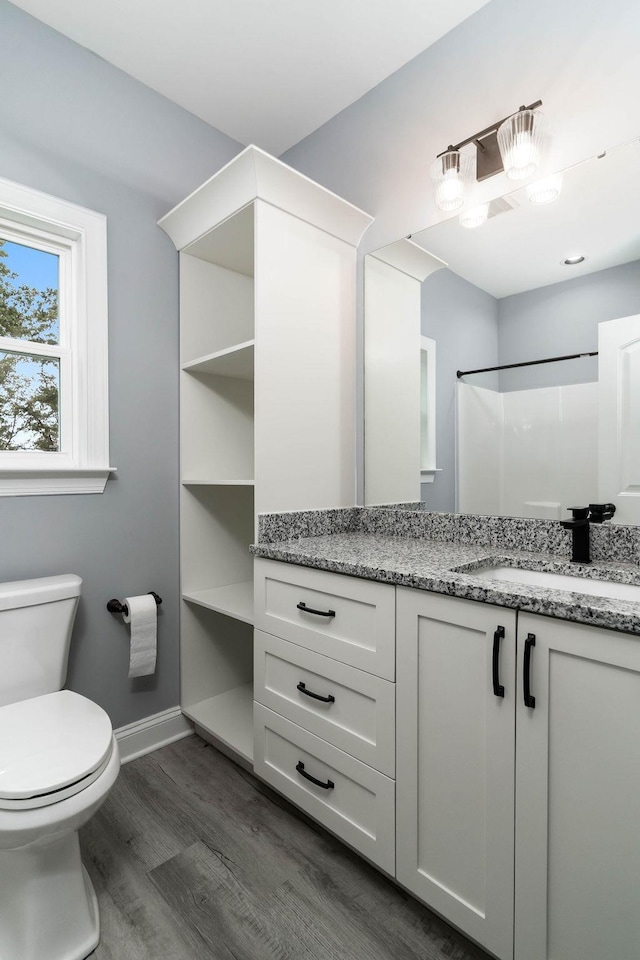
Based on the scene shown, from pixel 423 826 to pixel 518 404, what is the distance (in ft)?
3.98

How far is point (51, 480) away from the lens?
168cm

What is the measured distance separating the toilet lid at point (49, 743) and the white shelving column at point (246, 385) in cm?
59

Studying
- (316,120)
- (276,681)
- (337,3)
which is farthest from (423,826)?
(316,120)

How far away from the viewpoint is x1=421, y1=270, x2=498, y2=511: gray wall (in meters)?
1.63

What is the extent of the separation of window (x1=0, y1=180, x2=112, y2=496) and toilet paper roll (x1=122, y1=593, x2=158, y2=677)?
470mm

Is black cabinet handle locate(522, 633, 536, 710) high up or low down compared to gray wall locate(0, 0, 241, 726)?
down

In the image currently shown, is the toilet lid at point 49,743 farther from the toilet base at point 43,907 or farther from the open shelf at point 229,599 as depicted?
the open shelf at point 229,599

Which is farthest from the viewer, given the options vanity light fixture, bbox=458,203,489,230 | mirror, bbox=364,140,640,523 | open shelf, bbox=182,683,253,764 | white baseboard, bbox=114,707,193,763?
white baseboard, bbox=114,707,193,763

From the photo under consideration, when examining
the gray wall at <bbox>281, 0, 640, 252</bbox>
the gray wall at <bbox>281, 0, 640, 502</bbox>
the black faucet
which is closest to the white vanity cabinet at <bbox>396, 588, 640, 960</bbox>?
the black faucet

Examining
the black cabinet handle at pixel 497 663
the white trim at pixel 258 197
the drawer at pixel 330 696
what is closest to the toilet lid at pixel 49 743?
the drawer at pixel 330 696

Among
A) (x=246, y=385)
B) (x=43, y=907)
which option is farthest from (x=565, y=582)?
(x=246, y=385)

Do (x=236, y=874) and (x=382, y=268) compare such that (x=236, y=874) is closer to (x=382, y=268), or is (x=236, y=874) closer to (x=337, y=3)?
(x=382, y=268)

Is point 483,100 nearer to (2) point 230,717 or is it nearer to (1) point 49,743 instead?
(1) point 49,743

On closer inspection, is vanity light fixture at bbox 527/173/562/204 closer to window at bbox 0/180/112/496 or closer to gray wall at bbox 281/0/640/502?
gray wall at bbox 281/0/640/502
